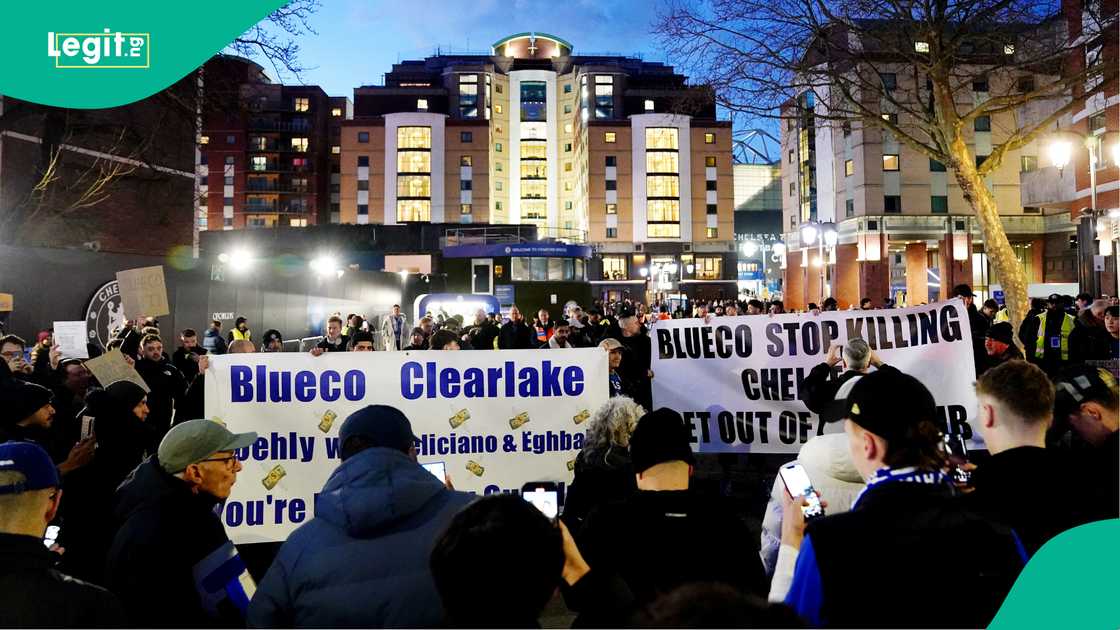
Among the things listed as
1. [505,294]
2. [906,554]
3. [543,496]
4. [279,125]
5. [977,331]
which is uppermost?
[279,125]

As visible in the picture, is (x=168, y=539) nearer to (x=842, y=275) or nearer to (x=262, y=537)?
(x=262, y=537)

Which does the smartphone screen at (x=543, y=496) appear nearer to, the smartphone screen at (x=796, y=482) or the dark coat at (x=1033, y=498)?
the smartphone screen at (x=796, y=482)

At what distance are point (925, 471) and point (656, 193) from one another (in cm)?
7930

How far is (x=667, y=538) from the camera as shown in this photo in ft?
8.26

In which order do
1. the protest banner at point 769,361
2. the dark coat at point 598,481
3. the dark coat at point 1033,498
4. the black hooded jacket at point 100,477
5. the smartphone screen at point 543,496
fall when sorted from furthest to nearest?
the protest banner at point 769,361 → the black hooded jacket at point 100,477 → the dark coat at point 598,481 → the smartphone screen at point 543,496 → the dark coat at point 1033,498

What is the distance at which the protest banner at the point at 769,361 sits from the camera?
279 inches

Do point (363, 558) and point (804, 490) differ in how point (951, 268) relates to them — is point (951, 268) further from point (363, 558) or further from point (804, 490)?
point (363, 558)

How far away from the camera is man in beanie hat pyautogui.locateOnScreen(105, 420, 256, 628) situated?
2.62m

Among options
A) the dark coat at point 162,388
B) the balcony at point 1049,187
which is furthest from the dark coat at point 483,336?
the balcony at point 1049,187

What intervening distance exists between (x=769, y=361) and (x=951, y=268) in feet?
147

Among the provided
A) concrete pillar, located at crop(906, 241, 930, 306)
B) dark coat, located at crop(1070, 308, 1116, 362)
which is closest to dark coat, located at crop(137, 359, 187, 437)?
dark coat, located at crop(1070, 308, 1116, 362)

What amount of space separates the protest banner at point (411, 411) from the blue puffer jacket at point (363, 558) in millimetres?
3590

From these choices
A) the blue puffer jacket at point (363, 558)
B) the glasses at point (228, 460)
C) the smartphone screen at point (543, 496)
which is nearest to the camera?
the blue puffer jacket at point (363, 558)

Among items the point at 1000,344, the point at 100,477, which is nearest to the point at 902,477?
the point at 100,477
